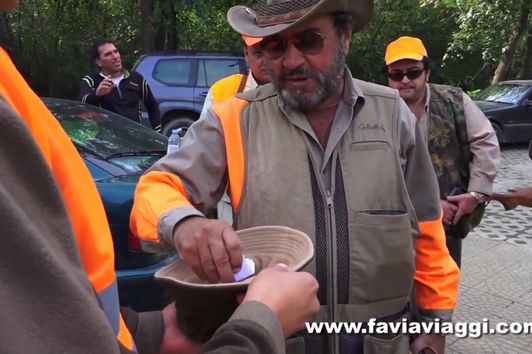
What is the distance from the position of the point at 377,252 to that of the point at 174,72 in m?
9.74

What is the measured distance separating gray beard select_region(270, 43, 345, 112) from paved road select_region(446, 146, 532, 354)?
2.66 m

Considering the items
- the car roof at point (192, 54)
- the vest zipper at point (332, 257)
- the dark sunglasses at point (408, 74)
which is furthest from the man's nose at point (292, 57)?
the car roof at point (192, 54)

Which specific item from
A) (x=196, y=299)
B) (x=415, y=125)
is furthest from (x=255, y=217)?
(x=415, y=125)

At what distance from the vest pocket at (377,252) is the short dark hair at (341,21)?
24.9 inches

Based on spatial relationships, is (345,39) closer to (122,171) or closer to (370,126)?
(370,126)

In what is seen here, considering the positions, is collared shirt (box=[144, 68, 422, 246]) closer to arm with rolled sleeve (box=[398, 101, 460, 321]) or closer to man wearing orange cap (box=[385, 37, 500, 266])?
arm with rolled sleeve (box=[398, 101, 460, 321])

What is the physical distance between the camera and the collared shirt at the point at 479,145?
3.22 m

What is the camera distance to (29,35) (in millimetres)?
18016

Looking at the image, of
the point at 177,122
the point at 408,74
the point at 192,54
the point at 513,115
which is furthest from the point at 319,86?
the point at 513,115

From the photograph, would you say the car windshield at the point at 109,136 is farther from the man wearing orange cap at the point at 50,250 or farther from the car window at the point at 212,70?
the car window at the point at 212,70

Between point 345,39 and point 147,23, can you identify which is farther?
point 147,23

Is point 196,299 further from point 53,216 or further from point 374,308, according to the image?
point 374,308

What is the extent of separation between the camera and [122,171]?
3.70 metres

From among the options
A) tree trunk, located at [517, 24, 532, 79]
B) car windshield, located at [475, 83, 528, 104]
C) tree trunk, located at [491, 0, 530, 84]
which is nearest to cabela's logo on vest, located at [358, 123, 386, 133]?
car windshield, located at [475, 83, 528, 104]
